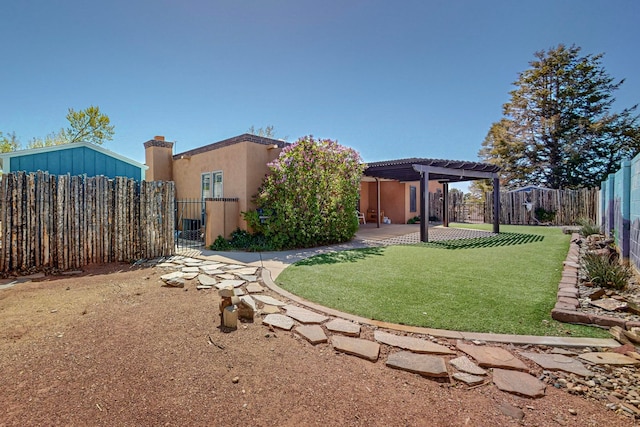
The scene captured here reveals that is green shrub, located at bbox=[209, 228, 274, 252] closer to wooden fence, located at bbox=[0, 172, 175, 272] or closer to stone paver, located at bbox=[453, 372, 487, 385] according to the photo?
wooden fence, located at bbox=[0, 172, 175, 272]

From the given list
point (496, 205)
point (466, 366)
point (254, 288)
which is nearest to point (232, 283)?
point (254, 288)

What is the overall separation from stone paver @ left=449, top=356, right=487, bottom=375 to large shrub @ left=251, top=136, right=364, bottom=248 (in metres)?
6.09

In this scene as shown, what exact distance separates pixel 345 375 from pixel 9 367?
8.55 feet

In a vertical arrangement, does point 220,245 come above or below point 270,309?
above

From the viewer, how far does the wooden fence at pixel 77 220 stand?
5.25 meters

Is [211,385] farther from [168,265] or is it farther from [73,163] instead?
[73,163]

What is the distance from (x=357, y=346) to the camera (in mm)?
2648

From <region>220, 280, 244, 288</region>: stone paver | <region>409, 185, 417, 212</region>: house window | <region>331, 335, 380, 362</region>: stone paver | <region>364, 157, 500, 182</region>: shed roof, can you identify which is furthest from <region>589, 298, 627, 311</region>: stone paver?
<region>409, 185, 417, 212</region>: house window

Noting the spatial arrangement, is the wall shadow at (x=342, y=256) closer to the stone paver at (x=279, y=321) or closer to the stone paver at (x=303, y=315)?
the stone paver at (x=303, y=315)

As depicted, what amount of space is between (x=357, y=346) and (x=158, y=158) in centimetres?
1291

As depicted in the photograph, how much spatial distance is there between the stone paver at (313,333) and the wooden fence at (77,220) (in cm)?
516

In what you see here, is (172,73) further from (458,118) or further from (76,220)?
(458,118)

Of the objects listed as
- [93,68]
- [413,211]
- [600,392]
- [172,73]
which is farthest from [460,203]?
[93,68]

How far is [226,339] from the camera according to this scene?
2.79m
